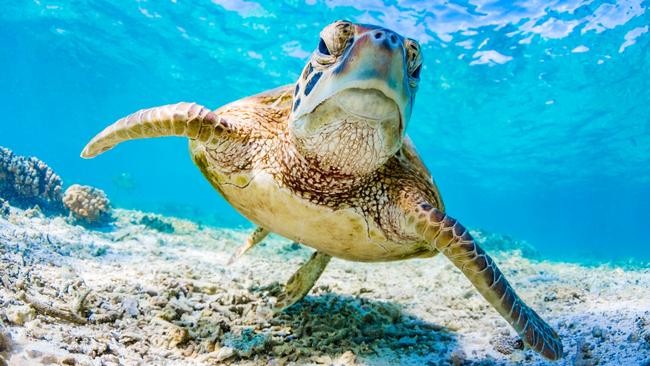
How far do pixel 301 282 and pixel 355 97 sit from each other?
218 centimetres

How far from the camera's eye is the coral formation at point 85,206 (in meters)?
7.71

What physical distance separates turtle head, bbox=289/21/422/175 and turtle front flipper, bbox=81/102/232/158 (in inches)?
26.0

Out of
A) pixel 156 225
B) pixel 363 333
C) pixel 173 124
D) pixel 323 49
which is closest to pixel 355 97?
pixel 323 49

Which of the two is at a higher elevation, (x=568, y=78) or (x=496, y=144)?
(x=496, y=144)

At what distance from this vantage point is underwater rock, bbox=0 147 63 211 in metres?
7.48

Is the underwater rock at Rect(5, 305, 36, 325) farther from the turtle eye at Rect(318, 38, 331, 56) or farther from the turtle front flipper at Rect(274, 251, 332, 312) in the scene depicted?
the turtle eye at Rect(318, 38, 331, 56)

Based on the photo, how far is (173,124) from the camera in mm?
2867

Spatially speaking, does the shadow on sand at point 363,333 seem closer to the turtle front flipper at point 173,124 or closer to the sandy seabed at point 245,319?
the sandy seabed at point 245,319

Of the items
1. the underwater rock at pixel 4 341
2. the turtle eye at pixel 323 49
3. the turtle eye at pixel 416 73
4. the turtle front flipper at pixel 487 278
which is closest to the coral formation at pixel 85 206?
the underwater rock at pixel 4 341

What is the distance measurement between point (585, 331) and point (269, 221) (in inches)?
110

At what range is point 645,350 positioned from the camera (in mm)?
2320

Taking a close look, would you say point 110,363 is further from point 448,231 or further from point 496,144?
point 496,144

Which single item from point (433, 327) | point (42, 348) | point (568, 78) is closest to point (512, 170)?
point (568, 78)

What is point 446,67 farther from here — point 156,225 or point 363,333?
point 363,333
